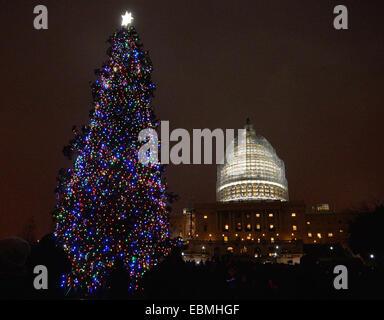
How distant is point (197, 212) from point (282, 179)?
36112 millimetres

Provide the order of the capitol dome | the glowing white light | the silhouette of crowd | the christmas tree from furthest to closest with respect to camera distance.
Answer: the capitol dome
the glowing white light
the christmas tree
the silhouette of crowd

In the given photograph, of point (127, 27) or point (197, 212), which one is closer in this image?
point (127, 27)

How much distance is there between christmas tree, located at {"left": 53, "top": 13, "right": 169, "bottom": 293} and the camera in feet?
43.6

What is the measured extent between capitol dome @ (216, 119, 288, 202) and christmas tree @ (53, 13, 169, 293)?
318ft

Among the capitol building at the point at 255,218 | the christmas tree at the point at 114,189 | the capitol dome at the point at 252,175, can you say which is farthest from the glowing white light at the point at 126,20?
the capitol dome at the point at 252,175

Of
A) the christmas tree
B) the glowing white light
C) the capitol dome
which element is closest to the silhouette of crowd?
the christmas tree

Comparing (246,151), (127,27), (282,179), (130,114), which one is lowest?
(130,114)

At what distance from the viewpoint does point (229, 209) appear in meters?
97.4

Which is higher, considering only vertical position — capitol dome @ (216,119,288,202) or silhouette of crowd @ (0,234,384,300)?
capitol dome @ (216,119,288,202)

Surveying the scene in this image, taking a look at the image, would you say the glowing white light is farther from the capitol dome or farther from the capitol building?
the capitol dome

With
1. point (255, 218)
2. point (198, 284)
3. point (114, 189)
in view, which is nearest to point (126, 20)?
point (114, 189)

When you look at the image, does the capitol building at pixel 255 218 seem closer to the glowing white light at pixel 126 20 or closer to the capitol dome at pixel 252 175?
the capitol dome at pixel 252 175
